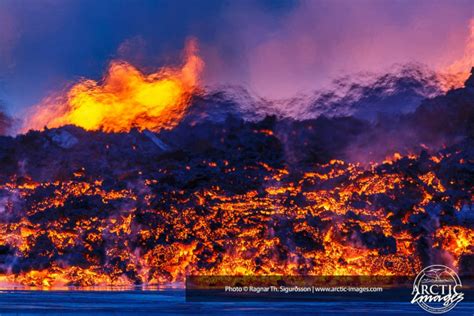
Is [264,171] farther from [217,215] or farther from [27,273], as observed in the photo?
[27,273]

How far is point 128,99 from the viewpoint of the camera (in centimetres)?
3284

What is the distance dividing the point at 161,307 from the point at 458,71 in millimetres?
17014

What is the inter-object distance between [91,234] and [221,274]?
5062mm

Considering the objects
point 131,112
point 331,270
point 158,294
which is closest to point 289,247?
point 331,270

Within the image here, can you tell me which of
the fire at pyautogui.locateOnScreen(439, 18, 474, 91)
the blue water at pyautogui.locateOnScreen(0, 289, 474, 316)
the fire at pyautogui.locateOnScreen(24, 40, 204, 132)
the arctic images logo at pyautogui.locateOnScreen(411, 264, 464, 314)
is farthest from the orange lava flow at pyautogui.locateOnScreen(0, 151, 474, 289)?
the blue water at pyautogui.locateOnScreen(0, 289, 474, 316)

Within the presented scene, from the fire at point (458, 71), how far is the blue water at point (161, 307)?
1206 cm

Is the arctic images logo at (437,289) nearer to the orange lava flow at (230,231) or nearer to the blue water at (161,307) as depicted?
the blue water at (161,307)

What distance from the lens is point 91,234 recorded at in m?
30.1

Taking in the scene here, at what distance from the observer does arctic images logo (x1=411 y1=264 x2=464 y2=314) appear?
20.9m

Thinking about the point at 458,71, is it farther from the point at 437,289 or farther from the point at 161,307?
the point at 161,307

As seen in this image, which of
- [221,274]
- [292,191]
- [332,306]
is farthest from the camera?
[292,191]

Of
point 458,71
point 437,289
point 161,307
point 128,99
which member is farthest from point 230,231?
point 458,71

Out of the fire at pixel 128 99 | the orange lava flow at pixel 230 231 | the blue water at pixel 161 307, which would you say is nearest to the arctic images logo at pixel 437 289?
the blue water at pixel 161 307

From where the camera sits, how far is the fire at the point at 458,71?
31859mm
